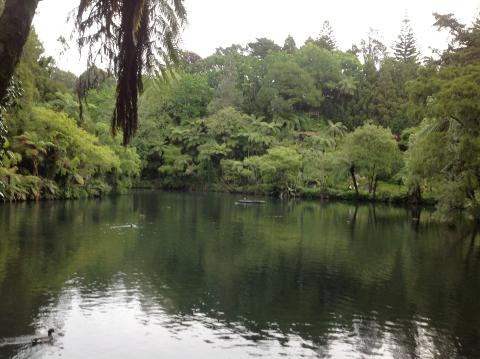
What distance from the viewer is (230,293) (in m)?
13.6

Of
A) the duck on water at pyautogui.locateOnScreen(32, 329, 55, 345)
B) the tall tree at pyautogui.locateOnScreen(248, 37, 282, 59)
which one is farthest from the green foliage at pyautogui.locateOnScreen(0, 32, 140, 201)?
the tall tree at pyautogui.locateOnScreen(248, 37, 282, 59)

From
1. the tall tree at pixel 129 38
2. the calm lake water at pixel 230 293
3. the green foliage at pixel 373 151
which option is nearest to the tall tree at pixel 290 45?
the green foliage at pixel 373 151

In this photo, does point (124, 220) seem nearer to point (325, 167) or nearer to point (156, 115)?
point (325, 167)

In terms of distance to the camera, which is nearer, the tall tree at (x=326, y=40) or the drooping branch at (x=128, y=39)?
the drooping branch at (x=128, y=39)

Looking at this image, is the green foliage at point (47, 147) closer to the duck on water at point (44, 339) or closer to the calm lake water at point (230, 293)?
the calm lake water at point (230, 293)

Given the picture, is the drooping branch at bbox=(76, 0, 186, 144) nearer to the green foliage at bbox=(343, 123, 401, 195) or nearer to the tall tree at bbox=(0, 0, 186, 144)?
the tall tree at bbox=(0, 0, 186, 144)

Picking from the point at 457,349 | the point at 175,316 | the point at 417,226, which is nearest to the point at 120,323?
the point at 175,316

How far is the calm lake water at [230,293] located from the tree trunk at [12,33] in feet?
23.7

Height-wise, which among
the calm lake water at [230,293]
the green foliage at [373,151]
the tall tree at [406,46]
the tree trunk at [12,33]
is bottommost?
the calm lake water at [230,293]

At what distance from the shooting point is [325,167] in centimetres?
5503

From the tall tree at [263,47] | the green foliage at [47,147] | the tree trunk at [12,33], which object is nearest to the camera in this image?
the tree trunk at [12,33]

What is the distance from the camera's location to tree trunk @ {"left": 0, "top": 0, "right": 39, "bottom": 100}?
2.91 meters

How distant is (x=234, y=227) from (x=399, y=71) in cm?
5345

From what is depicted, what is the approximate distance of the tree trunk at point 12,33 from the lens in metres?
2.91
